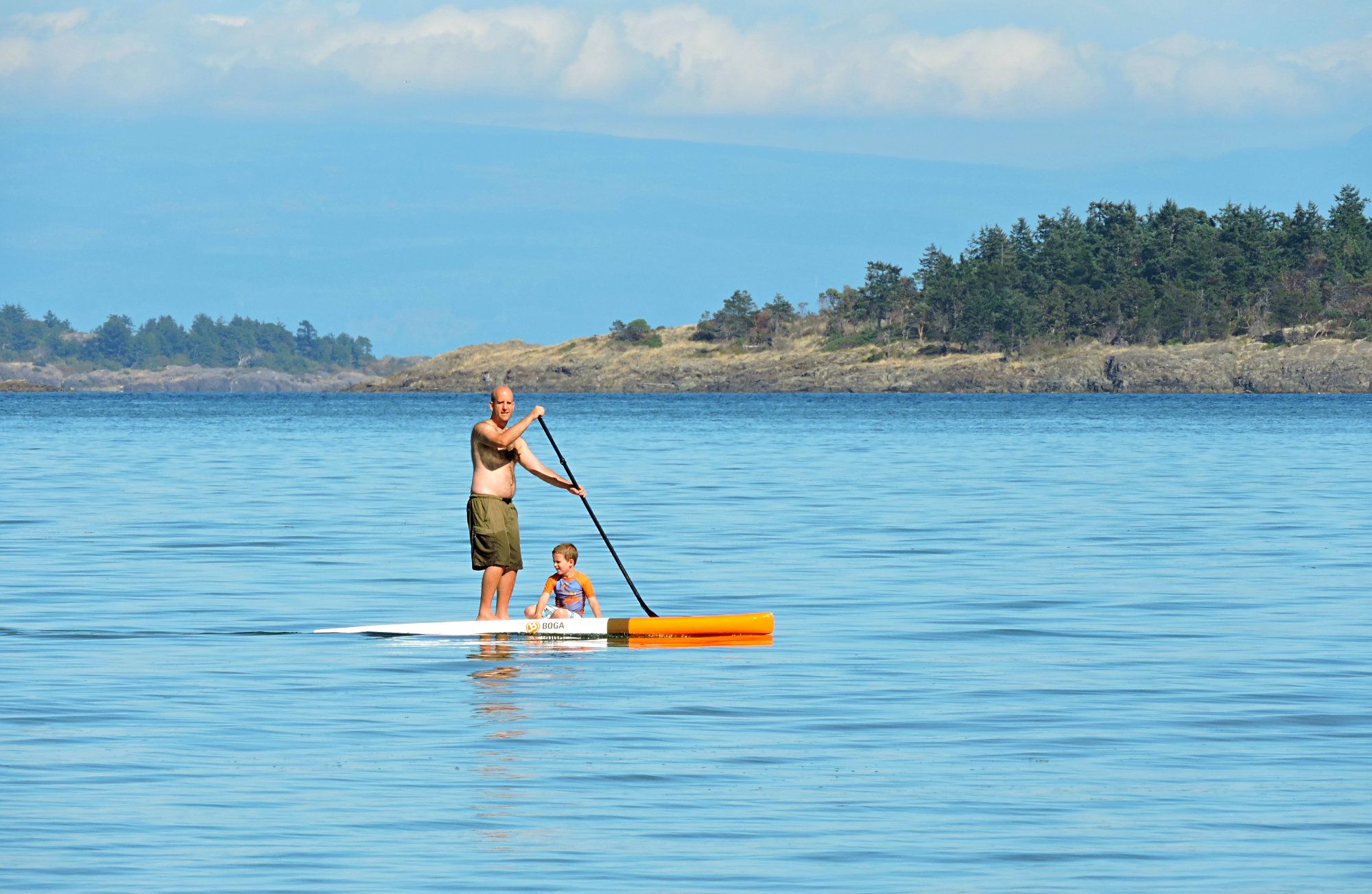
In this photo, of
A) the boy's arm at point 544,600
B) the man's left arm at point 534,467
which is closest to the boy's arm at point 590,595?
the boy's arm at point 544,600

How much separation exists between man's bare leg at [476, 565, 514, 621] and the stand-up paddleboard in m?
0.11

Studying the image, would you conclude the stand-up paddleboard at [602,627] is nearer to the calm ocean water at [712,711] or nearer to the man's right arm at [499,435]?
the calm ocean water at [712,711]

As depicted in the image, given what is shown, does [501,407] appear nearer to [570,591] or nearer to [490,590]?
[490,590]

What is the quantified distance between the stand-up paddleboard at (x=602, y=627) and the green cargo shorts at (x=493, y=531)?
0.57 metres

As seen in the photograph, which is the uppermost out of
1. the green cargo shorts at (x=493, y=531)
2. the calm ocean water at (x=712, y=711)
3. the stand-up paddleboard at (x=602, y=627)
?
the green cargo shorts at (x=493, y=531)

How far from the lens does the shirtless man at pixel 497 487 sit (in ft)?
60.5

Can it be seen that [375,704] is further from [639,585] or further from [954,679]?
[639,585]

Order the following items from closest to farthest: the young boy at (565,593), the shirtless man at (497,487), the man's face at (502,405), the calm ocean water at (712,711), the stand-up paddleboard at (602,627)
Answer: the calm ocean water at (712,711) → the man's face at (502,405) → the shirtless man at (497,487) → the young boy at (565,593) → the stand-up paddleboard at (602,627)

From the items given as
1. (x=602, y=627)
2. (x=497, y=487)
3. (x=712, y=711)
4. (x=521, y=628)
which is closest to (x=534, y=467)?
(x=497, y=487)

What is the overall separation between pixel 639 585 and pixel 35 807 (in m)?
14.1

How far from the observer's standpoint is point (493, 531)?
18.8 meters

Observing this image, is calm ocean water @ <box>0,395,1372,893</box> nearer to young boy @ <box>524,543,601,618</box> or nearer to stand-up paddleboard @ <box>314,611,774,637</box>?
stand-up paddleboard @ <box>314,611,774,637</box>

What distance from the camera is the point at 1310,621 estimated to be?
2112cm

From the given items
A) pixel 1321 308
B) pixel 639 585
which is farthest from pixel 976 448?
pixel 1321 308
